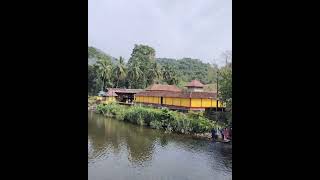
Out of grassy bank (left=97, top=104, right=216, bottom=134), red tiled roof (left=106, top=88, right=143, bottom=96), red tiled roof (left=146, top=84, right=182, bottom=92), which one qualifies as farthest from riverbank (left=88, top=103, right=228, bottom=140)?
red tiled roof (left=146, top=84, right=182, bottom=92)

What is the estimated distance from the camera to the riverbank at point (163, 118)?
8.76ft

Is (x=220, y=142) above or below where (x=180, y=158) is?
above

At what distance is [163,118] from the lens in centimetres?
293

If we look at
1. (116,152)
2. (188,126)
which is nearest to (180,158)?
(188,126)

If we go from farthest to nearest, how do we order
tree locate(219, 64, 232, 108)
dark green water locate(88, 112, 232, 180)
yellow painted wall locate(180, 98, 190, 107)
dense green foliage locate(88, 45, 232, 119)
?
yellow painted wall locate(180, 98, 190, 107)
dense green foliage locate(88, 45, 232, 119)
dark green water locate(88, 112, 232, 180)
tree locate(219, 64, 232, 108)

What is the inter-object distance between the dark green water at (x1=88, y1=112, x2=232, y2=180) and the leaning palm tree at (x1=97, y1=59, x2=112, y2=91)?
1.04ft

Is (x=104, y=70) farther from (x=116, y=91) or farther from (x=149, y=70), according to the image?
(x=149, y=70)

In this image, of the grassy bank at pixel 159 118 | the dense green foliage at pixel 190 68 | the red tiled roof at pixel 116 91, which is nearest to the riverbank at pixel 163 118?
the grassy bank at pixel 159 118

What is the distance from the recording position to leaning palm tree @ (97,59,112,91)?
2.43m

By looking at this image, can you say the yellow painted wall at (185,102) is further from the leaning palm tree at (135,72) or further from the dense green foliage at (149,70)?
the leaning palm tree at (135,72)

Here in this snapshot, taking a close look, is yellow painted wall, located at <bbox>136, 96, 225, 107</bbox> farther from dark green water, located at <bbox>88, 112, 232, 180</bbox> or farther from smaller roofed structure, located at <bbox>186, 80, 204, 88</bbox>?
dark green water, located at <bbox>88, 112, 232, 180</bbox>
